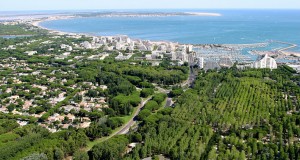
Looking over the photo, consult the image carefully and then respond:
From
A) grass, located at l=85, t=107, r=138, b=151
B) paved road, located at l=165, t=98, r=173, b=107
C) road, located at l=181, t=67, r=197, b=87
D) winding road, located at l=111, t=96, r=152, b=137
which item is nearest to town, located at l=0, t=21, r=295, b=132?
grass, located at l=85, t=107, r=138, b=151

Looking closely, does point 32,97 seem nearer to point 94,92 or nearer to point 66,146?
point 94,92

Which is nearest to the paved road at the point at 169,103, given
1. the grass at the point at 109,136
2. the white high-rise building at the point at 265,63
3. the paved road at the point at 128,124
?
the paved road at the point at 128,124

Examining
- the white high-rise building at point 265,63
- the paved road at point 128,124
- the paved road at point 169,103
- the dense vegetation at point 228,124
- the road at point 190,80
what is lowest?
the paved road at point 128,124

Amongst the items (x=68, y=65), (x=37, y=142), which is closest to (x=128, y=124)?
(x=37, y=142)

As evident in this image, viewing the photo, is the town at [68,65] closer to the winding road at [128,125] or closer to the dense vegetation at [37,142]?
the dense vegetation at [37,142]

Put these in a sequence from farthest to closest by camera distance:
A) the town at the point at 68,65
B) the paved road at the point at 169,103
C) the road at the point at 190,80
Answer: the road at the point at 190,80 < the paved road at the point at 169,103 < the town at the point at 68,65

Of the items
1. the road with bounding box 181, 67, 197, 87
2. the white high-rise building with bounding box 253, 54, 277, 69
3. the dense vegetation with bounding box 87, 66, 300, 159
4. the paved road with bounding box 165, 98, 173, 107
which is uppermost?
the white high-rise building with bounding box 253, 54, 277, 69

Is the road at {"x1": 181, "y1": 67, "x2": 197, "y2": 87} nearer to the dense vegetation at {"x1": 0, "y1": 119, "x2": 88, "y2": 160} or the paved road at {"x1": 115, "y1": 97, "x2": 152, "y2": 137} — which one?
the paved road at {"x1": 115, "y1": 97, "x2": 152, "y2": 137}

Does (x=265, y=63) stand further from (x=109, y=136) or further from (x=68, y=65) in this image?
(x=68, y=65)

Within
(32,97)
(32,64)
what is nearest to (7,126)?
(32,97)

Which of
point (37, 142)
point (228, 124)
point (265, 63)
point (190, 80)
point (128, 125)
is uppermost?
point (265, 63)

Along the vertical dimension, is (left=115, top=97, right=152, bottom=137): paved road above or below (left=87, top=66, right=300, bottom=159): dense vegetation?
below

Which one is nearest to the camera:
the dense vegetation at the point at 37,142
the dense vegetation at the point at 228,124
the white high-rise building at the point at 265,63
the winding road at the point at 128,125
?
the dense vegetation at the point at 37,142

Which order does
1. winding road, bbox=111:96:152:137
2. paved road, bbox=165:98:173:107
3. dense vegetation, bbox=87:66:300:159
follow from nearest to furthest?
dense vegetation, bbox=87:66:300:159, winding road, bbox=111:96:152:137, paved road, bbox=165:98:173:107
